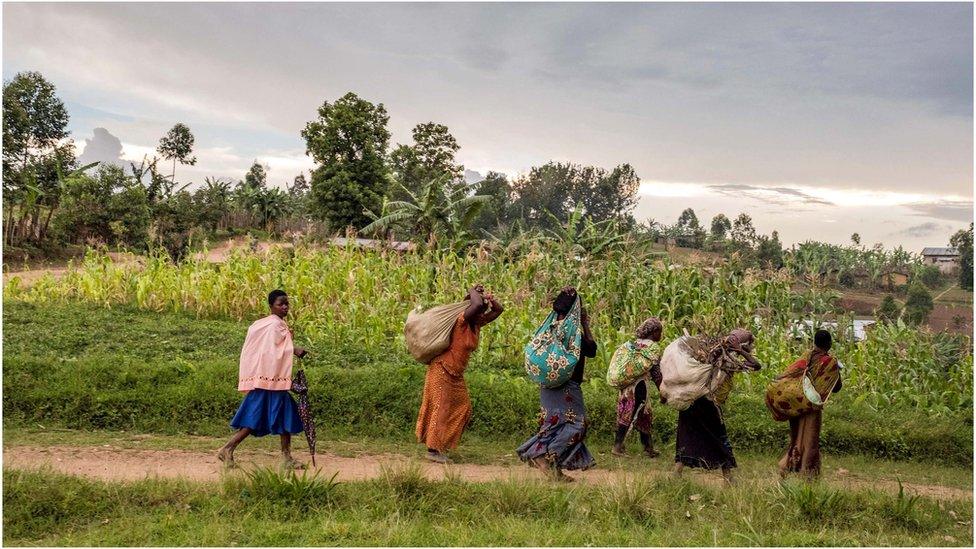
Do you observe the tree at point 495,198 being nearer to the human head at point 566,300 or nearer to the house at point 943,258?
the house at point 943,258

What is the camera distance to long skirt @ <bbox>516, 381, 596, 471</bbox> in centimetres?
609

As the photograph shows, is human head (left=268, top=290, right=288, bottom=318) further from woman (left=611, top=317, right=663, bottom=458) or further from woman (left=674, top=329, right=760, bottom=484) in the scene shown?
woman (left=674, top=329, right=760, bottom=484)

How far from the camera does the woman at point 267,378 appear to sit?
20.3 feet

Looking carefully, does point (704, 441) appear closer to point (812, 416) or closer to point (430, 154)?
point (812, 416)

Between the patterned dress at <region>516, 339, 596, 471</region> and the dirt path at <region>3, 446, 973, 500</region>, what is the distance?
0.21 m

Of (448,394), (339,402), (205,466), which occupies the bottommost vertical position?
(205,466)

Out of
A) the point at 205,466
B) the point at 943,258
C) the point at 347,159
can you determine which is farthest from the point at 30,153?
the point at 943,258

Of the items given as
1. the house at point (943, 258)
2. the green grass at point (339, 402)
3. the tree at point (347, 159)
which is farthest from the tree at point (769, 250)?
the green grass at point (339, 402)

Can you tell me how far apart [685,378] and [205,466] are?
12.9 ft

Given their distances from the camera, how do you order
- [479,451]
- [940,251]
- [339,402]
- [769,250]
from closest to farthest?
[479,451]
[339,402]
[769,250]
[940,251]

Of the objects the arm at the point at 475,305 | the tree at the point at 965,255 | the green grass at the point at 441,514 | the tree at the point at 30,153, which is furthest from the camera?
the tree at the point at 965,255

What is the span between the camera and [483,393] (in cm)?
844

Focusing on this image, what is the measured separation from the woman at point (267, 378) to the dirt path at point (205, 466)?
329 mm

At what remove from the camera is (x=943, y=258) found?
61594mm
